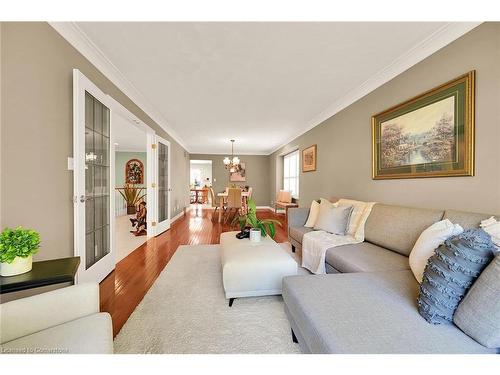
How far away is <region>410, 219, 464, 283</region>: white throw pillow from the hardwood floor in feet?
6.89

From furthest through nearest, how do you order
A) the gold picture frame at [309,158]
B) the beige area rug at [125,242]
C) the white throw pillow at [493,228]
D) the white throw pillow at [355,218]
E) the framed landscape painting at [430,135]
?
the gold picture frame at [309,158] → the beige area rug at [125,242] → the white throw pillow at [355,218] → the framed landscape painting at [430,135] → the white throw pillow at [493,228]

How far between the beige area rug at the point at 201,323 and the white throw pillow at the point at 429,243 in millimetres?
942

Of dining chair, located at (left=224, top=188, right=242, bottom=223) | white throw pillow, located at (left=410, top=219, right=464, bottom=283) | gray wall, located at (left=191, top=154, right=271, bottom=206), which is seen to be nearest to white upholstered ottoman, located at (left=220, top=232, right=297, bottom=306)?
white throw pillow, located at (left=410, top=219, right=464, bottom=283)

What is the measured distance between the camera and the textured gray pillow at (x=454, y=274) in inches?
35.5

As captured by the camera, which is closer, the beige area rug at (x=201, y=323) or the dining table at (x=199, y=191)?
the beige area rug at (x=201, y=323)

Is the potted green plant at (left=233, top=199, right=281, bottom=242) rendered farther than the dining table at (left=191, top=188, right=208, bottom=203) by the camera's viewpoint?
No

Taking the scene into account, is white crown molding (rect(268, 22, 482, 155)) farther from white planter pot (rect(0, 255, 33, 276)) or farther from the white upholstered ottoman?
white planter pot (rect(0, 255, 33, 276))

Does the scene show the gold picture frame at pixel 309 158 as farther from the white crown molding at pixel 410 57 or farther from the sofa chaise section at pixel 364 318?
the sofa chaise section at pixel 364 318

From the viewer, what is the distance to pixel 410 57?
2035 millimetres

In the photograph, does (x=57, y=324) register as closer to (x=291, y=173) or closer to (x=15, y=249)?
(x=15, y=249)

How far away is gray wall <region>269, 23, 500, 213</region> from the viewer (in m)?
1.47

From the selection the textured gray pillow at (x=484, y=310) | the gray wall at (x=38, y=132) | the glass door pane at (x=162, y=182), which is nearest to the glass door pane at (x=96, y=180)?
the gray wall at (x=38, y=132)

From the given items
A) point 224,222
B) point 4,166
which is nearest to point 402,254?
point 4,166

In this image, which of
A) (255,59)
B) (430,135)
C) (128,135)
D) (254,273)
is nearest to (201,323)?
(254,273)
